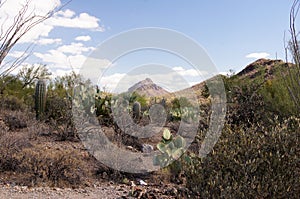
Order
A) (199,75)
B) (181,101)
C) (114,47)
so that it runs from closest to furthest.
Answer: (114,47)
(199,75)
(181,101)

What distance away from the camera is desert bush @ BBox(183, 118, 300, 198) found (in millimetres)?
3137

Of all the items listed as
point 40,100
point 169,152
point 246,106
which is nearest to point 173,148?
point 169,152

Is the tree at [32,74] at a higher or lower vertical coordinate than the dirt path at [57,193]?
higher

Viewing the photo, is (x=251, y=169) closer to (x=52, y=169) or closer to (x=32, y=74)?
(x=52, y=169)

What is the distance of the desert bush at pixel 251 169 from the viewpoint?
123 inches

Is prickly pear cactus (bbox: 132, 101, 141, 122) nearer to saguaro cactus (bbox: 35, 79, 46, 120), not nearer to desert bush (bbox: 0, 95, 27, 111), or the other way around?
saguaro cactus (bbox: 35, 79, 46, 120)

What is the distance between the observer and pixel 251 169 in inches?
127

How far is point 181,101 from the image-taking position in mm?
10938

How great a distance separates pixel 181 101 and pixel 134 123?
11.2 feet

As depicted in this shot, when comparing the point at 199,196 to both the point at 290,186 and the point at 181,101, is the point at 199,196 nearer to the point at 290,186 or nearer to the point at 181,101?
the point at 290,186

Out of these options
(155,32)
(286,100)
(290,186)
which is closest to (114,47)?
(155,32)

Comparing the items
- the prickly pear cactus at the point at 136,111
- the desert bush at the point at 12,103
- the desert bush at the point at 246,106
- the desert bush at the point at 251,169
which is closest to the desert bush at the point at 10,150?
the prickly pear cactus at the point at 136,111

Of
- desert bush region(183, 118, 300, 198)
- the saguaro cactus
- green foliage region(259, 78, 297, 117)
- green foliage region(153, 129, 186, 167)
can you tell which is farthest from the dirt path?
the saguaro cactus

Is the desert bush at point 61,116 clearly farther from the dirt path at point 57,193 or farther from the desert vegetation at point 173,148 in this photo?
the dirt path at point 57,193
